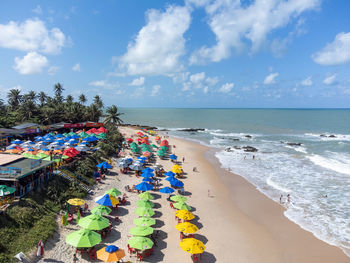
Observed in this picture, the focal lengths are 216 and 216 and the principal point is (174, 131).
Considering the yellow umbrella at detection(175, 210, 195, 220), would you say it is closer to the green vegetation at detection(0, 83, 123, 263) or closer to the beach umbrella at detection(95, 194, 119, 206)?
the beach umbrella at detection(95, 194, 119, 206)

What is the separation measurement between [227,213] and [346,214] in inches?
443

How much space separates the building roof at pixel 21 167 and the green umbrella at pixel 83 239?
21.0ft

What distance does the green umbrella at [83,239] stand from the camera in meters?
12.1

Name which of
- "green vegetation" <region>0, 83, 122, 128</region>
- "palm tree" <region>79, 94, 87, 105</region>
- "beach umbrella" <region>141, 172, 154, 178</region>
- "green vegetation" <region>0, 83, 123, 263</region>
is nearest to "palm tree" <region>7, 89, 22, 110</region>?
"green vegetation" <region>0, 83, 122, 128</region>

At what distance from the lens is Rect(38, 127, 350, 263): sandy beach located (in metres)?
14.0

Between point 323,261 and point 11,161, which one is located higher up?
point 11,161

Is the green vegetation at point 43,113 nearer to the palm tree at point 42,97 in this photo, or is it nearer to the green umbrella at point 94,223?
the palm tree at point 42,97

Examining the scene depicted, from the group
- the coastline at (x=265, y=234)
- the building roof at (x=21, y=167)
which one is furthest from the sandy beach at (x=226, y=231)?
the building roof at (x=21, y=167)

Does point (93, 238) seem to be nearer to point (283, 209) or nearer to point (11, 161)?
point (11, 161)

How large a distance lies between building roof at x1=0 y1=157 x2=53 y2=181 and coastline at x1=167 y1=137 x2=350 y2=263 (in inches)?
618

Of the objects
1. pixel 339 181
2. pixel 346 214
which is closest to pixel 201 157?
pixel 339 181

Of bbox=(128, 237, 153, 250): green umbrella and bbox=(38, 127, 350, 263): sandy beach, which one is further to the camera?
bbox=(38, 127, 350, 263): sandy beach

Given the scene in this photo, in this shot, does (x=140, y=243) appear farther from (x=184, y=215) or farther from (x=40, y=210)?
(x=40, y=210)

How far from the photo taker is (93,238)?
12688 millimetres
